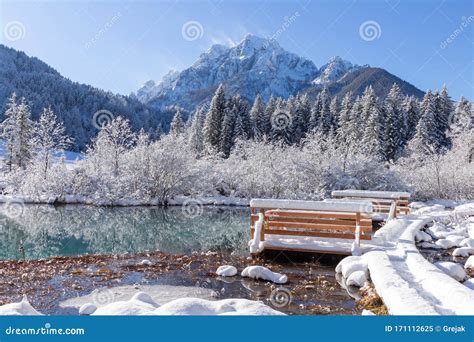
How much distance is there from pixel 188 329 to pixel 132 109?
96545 mm

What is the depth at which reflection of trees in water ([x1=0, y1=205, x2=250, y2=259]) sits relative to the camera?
12766 mm

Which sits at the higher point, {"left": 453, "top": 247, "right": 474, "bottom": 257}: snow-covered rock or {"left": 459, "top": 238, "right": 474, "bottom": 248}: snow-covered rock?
{"left": 459, "top": 238, "right": 474, "bottom": 248}: snow-covered rock

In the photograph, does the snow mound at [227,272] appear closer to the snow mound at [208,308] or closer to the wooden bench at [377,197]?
the snow mound at [208,308]

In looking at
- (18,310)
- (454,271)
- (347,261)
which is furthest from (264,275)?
(18,310)

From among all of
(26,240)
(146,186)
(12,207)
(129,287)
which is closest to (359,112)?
(146,186)

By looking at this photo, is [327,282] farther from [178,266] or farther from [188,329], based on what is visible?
[188,329]

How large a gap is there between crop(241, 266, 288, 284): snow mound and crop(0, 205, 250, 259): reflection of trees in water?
150 inches

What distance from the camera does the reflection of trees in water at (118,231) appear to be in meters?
12.8

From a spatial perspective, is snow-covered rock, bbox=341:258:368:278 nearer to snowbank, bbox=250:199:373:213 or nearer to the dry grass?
the dry grass

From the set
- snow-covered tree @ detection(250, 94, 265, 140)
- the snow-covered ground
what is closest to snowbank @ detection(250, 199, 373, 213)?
the snow-covered ground

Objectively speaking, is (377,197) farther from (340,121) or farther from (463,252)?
(340,121)

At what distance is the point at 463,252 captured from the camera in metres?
10.0

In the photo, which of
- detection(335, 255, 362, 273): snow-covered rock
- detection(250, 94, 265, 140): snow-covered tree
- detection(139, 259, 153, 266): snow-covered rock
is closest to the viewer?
detection(335, 255, 362, 273): snow-covered rock

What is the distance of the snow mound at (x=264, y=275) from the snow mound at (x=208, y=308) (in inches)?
Result: 91.3
